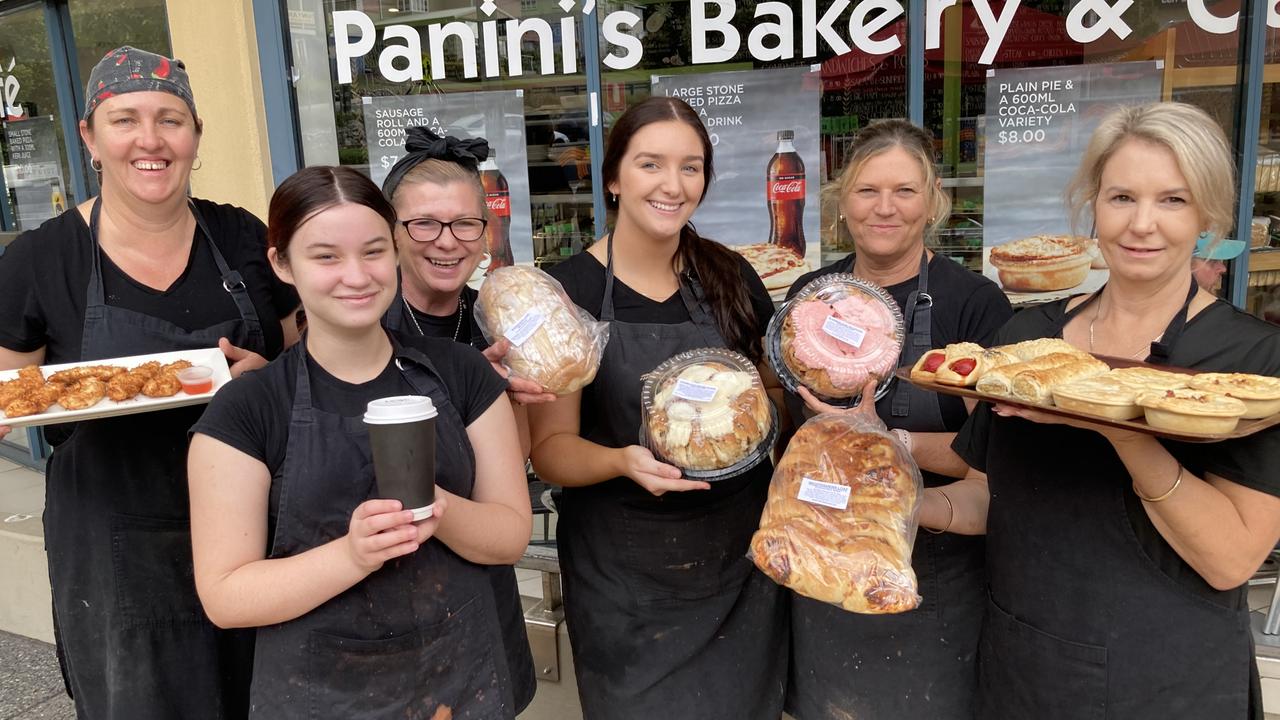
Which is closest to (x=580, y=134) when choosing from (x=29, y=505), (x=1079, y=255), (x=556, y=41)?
(x=556, y=41)

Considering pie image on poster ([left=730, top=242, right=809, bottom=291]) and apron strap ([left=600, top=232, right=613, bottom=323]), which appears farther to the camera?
pie image on poster ([left=730, top=242, right=809, bottom=291])

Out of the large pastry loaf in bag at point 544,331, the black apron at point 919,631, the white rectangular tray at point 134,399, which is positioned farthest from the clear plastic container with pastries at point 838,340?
the white rectangular tray at point 134,399

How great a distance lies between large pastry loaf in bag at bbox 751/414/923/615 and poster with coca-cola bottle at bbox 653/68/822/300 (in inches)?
86.4

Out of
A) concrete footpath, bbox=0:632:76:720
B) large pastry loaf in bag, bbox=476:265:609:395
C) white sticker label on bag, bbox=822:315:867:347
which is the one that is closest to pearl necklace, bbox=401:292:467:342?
large pastry loaf in bag, bbox=476:265:609:395

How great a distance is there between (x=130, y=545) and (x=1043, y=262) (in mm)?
3694

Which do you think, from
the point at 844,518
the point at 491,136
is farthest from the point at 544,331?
the point at 491,136

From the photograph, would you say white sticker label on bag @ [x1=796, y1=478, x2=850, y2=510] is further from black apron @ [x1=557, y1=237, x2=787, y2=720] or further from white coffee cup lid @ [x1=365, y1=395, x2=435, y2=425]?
white coffee cup lid @ [x1=365, y1=395, x2=435, y2=425]

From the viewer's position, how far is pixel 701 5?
4.00 meters

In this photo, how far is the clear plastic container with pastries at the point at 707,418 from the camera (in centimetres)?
200

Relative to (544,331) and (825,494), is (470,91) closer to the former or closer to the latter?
(544,331)

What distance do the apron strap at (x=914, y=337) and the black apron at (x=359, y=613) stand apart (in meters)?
1.13

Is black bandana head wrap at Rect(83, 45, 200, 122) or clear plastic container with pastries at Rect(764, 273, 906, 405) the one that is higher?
black bandana head wrap at Rect(83, 45, 200, 122)

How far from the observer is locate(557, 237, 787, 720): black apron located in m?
2.20

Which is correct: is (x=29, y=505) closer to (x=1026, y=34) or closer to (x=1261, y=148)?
(x=1026, y=34)
